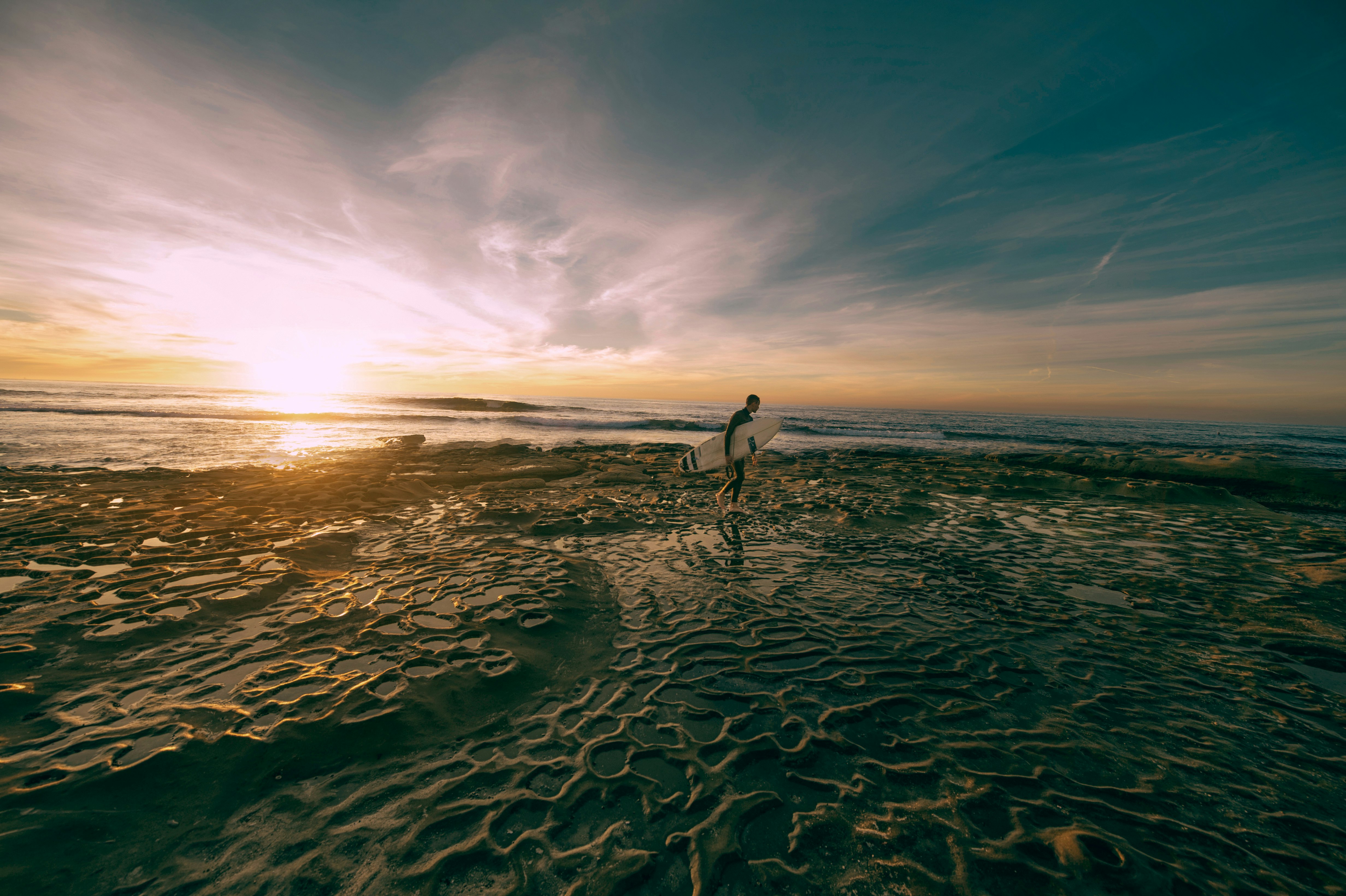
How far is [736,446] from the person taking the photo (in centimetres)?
1257

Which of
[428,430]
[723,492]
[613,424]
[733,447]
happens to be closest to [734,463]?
[733,447]

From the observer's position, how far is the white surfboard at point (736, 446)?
12.5m

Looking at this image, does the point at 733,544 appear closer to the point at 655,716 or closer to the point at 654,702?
the point at 654,702

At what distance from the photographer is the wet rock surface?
3.10 metres

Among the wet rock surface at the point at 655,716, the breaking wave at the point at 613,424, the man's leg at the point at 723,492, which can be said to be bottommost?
the wet rock surface at the point at 655,716

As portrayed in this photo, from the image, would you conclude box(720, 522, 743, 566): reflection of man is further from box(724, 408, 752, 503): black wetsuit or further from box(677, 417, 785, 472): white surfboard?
box(677, 417, 785, 472): white surfboard

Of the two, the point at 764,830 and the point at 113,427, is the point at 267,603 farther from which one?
the point at 113,427

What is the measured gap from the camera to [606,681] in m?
5.19

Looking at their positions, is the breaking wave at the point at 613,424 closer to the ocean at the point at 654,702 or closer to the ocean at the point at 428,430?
the ocean at the point at 428,430

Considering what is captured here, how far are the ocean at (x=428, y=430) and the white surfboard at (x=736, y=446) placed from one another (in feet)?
47.2

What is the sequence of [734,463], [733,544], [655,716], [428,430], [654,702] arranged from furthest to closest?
[428,430] < [734,463] < [733,544] < [654,702] < [655,716]

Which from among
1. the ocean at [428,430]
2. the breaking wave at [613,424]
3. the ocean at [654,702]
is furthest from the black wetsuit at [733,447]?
the breaking wave at [613,424]

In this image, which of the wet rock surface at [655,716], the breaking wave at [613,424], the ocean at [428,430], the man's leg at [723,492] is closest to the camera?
the wet rock surface at [655,716]

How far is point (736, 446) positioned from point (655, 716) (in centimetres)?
866
